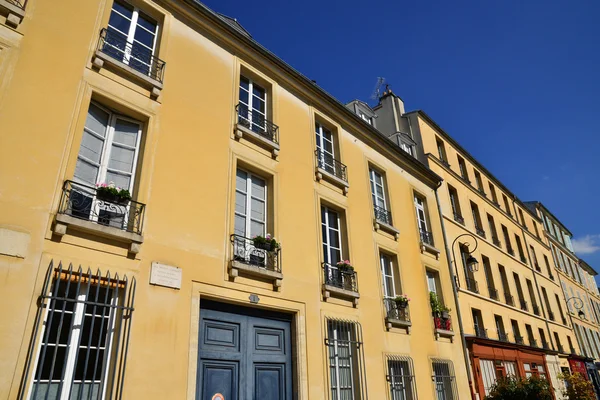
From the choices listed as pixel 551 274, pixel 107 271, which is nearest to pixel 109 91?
pixel 107 271

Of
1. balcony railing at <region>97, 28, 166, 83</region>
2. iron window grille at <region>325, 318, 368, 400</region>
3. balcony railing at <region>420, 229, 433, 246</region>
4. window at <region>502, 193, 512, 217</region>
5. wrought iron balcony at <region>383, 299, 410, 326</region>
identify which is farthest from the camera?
window at <region>502, 193, 512, 217</region>

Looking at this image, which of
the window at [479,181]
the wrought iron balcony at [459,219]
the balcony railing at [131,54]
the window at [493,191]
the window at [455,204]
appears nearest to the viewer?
the balcony railing at [131,54]

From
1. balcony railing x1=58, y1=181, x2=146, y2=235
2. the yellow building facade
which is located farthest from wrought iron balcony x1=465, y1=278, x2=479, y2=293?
balcony railing x1=58, y1=181, x2=146, y2=235

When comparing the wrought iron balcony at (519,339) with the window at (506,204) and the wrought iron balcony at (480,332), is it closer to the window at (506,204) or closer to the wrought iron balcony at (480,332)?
the wrought iron balcony at (480,332)

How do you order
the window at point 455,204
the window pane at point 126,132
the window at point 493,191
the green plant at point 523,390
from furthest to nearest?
the window at point 493,191
the window at point 455,204
the green plant at point 523,390
the window pane at point 126,132

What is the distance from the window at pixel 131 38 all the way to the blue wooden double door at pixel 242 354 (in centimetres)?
442

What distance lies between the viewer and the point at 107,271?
18.6ft

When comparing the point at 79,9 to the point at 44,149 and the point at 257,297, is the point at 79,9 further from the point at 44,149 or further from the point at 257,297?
the point at 257,297

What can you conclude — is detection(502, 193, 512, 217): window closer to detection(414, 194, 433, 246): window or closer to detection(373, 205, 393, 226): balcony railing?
detection(414, 194, 433, 246): window

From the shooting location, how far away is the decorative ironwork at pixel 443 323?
39.2 feet

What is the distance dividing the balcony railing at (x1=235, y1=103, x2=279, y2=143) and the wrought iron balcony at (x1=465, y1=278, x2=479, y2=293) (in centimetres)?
1002

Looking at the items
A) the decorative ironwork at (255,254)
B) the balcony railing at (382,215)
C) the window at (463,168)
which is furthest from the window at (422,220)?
the decorative ironwork at (255,254)

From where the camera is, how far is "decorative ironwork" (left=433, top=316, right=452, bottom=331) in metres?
11.9

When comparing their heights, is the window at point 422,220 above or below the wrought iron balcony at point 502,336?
above
